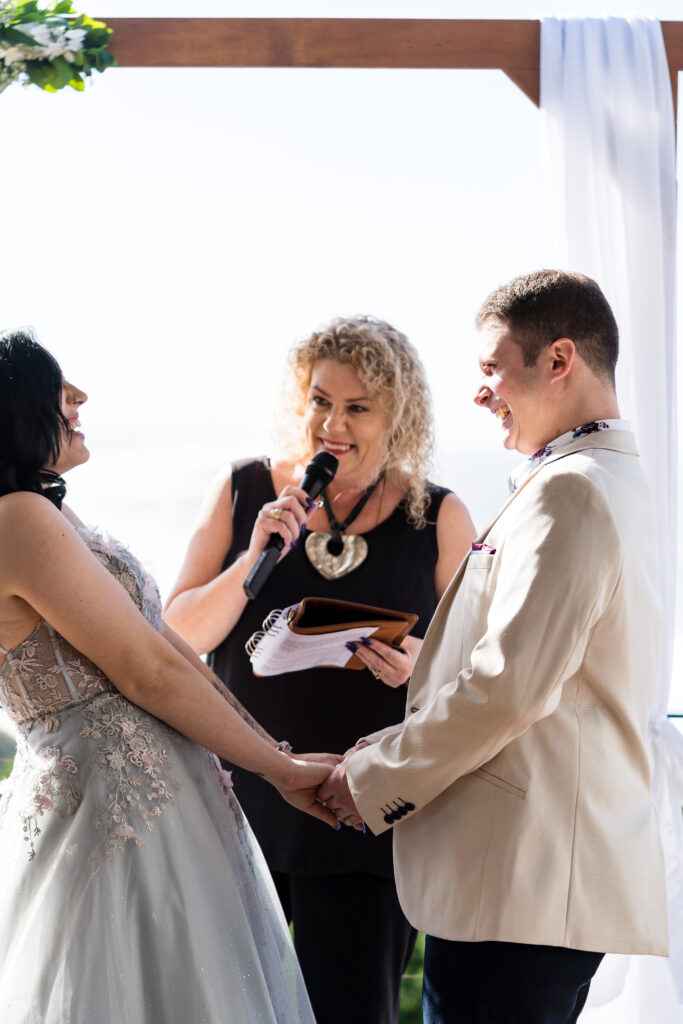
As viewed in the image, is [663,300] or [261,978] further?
[663,300]

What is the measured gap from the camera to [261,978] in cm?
167

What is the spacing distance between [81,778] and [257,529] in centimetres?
72

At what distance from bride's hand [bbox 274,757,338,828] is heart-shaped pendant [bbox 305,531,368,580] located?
48 centimetres

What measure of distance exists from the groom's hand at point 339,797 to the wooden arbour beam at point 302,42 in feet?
7.40

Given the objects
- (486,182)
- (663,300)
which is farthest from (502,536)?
(486,182)

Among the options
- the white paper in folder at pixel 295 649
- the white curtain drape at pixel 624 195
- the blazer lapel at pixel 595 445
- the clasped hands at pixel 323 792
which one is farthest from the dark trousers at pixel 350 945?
the white curtain drape at pixel 624 195

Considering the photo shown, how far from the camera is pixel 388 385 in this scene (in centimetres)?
247

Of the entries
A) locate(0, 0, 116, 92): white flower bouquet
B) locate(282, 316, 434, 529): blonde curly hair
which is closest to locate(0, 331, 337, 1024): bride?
locate(282, 316, 434, 529): blonde curly hair

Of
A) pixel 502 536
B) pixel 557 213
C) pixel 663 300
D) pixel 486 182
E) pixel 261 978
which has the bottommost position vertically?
pixel 261 978

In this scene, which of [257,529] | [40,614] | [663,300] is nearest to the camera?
[40,614]

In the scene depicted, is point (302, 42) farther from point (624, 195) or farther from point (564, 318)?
point (564, 318)

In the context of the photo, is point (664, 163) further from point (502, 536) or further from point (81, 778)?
point (81, 778)

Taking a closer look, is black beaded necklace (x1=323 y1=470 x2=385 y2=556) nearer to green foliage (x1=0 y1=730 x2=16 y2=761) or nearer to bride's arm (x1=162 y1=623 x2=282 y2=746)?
bride's arm (x1=162 y1=623 x2=282 y2=746)

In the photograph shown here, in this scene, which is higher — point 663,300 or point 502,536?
point 663,300
